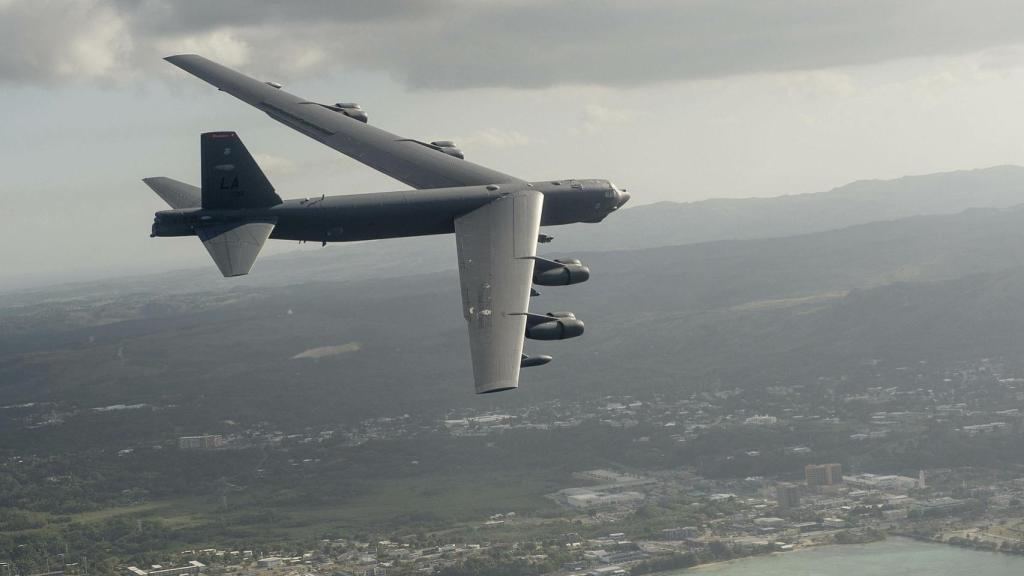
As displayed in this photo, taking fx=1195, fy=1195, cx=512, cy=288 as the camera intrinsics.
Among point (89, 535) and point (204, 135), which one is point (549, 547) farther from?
point (204, 135)

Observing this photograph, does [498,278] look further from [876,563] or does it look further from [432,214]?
[876,563]

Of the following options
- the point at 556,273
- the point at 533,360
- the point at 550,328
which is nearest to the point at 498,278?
the point at 556,273

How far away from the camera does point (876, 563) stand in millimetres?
99062

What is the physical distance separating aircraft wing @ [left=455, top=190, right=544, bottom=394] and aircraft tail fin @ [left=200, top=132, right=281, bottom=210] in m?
9.95

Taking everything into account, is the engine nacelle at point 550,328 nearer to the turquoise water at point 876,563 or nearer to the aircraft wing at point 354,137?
the aircraft wing at point 354,137

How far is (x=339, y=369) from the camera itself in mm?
171000

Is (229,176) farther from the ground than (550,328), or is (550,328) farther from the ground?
(229,176)

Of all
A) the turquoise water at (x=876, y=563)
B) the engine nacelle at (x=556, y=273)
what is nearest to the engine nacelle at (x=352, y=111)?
the engine nacelle at (x=556, y=273)

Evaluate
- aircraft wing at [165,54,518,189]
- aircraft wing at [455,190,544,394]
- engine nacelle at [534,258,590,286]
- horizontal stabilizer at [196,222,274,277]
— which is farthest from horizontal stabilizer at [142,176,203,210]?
engine nacelle at [534,258,590,286]

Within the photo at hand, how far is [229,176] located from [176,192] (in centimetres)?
405

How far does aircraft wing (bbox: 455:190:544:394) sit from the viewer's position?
4350cm

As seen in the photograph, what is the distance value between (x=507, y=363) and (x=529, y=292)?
24.3 ft

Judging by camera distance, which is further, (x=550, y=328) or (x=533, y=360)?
(x=550, y=328)

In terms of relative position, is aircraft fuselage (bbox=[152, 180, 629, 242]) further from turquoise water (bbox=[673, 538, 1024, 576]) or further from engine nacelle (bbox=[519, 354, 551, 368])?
turquoise water (bbox=[673, 538, 1024, 576])
